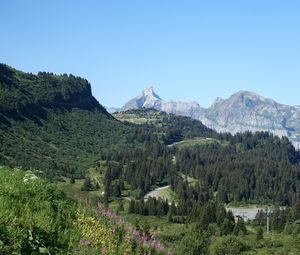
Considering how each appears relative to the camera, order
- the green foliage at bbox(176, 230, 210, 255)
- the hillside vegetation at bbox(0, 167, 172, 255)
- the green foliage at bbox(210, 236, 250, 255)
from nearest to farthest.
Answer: the hillside vegetation at bbox(0, 167, 172, 255)
the green foliage at bbox(176, 230, 210, 255)
the green foliage at bbox(210, 236, 250, 255)

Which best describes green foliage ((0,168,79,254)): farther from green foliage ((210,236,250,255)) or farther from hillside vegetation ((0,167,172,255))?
green foliage ((210,236,250,255))

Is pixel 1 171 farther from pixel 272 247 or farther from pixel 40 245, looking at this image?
pixel 272 247

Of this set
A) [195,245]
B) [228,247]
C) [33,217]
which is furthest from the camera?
[228,247]

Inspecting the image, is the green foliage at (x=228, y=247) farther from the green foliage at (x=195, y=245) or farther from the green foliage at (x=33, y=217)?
the green foliage at (x=33, y=217)

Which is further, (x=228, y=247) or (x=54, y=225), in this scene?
(x=228, y=247)

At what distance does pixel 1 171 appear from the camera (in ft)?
56.2

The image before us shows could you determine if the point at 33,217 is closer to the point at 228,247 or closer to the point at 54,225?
the point at 54,225

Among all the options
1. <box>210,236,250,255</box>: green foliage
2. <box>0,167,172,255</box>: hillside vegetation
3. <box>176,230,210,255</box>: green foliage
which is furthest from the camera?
<box>210,236,250,255</box>: green foliage

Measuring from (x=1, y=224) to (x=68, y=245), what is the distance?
6.08 ft

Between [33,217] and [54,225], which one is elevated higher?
[33,217]

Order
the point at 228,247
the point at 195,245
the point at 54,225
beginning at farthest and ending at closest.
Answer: the point at 228,247
the point at 195,245
the point at 54,225

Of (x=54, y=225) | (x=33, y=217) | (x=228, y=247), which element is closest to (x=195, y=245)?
(x=228, y=247)

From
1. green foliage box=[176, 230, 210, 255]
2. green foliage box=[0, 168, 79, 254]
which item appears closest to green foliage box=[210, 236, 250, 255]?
green foliage box=[176, 230, 210, 255]

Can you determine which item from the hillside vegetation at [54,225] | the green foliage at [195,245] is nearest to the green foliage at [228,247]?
the green foliage at [195,245]
